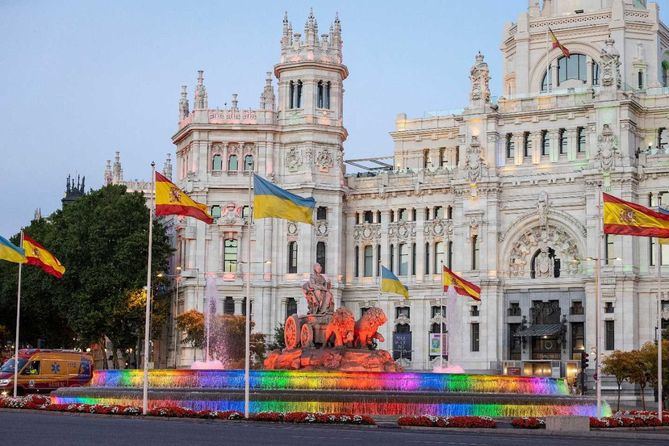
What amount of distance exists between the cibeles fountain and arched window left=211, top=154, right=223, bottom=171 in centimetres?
5419

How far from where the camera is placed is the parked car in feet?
262

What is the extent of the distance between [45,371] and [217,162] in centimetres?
3949

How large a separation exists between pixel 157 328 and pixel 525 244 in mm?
33668

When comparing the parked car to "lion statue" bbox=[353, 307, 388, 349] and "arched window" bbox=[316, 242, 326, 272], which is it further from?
"arched window" bbox=[316, 242, 326, 272]

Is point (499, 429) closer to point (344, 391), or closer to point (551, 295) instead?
point (344, 391)

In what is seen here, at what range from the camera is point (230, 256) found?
385 feet

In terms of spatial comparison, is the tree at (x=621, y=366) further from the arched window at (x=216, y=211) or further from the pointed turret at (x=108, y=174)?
the pointed turret at (x=108, y=174)

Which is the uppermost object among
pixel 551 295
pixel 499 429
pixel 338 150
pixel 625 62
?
pixel 625 62

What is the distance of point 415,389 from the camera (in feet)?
188

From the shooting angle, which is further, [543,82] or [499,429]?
[543,82]

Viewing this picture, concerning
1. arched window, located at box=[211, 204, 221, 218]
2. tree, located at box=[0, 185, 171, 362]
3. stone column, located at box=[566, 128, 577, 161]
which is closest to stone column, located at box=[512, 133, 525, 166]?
stone column, located at box=[566, 128, 577, 161]

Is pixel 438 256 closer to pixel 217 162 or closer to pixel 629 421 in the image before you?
pixel 217 162

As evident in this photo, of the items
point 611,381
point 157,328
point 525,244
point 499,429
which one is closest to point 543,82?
point 525,244

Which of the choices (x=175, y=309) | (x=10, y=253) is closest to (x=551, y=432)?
(x=10, y=253)
